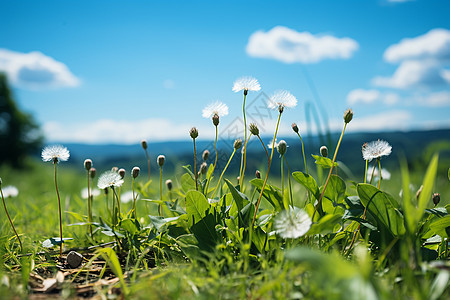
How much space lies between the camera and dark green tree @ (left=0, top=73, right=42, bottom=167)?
2300cm

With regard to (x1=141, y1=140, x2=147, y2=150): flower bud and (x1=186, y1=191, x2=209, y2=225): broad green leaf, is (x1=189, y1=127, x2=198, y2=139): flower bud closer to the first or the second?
(x1=186, y1=191, x2=209, y2=225): broad green leaf

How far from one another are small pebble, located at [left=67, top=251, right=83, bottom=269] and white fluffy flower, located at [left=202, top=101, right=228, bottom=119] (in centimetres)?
93

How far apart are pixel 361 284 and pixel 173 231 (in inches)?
39.7

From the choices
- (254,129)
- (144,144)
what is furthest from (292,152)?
(144,144)

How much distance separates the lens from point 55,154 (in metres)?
1.71

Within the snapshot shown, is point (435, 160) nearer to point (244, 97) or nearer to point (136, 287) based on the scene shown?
point (244, 97)

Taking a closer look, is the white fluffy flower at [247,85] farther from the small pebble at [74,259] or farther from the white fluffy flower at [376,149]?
the small pebble at [74,259]

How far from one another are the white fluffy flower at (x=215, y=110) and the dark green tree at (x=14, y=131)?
25.0m

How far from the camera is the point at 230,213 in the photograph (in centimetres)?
172

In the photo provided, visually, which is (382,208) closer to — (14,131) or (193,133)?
(193,133)

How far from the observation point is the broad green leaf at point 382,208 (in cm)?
147

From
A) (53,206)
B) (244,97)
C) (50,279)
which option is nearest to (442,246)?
(244,97)

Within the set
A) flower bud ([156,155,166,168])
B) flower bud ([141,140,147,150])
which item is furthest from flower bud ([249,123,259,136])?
flower bud ([141,140,147,150])

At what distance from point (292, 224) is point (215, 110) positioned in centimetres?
67
